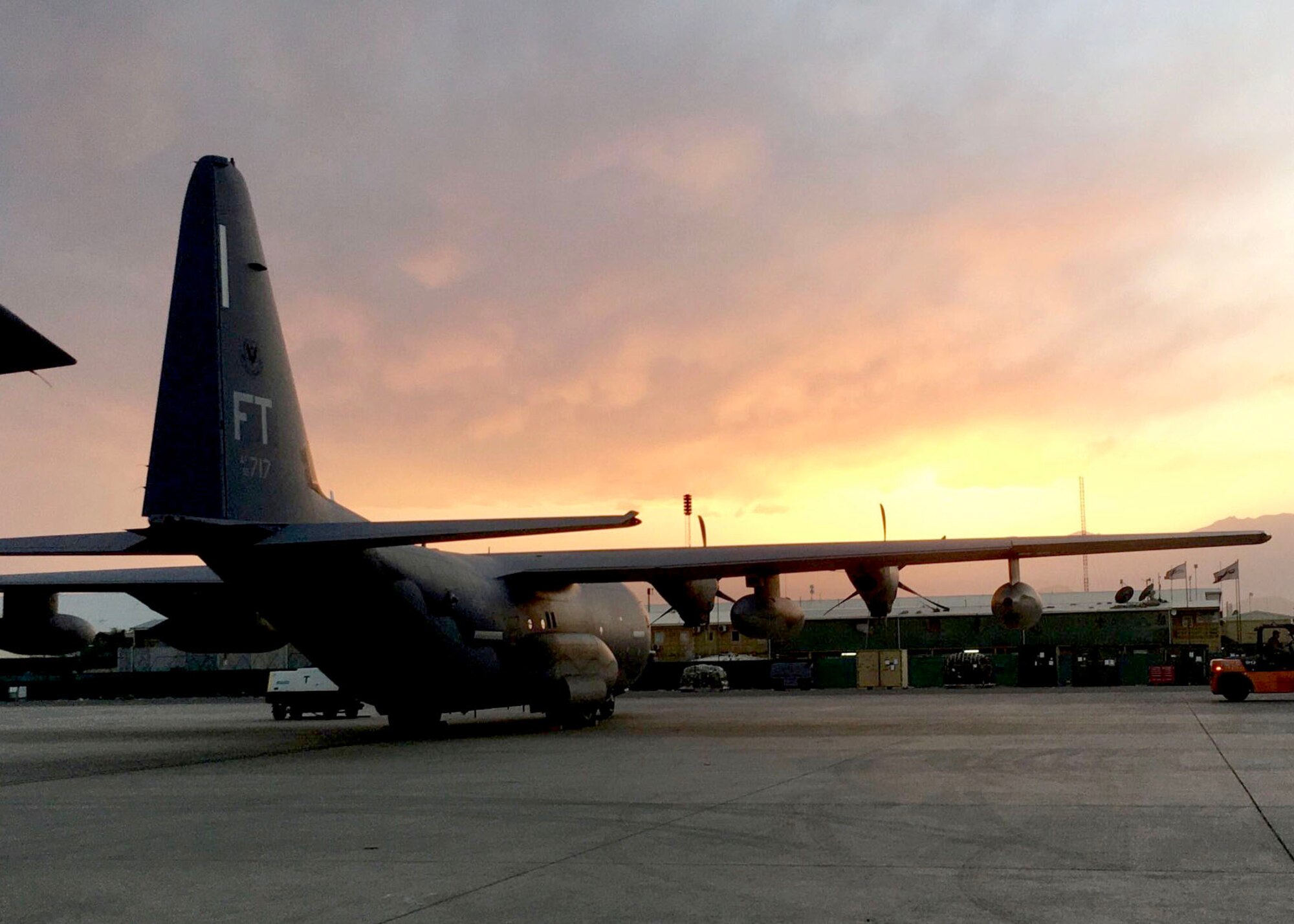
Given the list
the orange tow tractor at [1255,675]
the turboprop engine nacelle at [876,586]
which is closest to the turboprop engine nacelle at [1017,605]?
the turboprop engine nacelle at [876,586]

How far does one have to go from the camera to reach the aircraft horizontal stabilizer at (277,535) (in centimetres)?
1616

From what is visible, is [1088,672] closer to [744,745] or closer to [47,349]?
[744,745]

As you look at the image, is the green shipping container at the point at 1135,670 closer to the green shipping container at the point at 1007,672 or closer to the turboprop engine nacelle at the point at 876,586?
the green shipping container at the point at 1007,672

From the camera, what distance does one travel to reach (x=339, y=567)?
1919cm

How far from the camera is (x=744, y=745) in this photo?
19.2m

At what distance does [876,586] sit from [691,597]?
4036mm

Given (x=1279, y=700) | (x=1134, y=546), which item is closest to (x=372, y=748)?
(x=1134, y=546)

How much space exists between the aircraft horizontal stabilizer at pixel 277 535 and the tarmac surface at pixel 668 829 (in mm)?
2951

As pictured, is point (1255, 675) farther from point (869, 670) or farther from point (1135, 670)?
point (869, 670)

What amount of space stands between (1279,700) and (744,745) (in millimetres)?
21645

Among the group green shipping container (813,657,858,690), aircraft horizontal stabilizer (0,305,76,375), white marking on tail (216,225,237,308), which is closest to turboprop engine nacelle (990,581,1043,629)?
white marking on tail (216,225,237,308)

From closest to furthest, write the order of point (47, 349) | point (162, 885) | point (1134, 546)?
1. point (47, 349)
2. point (162, 885)
3. point (1134, 546)

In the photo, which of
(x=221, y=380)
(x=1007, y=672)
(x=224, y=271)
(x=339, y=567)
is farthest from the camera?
(x=1007, y=672)

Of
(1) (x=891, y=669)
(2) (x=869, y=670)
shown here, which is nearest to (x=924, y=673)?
(1) (x=891, y=669)
